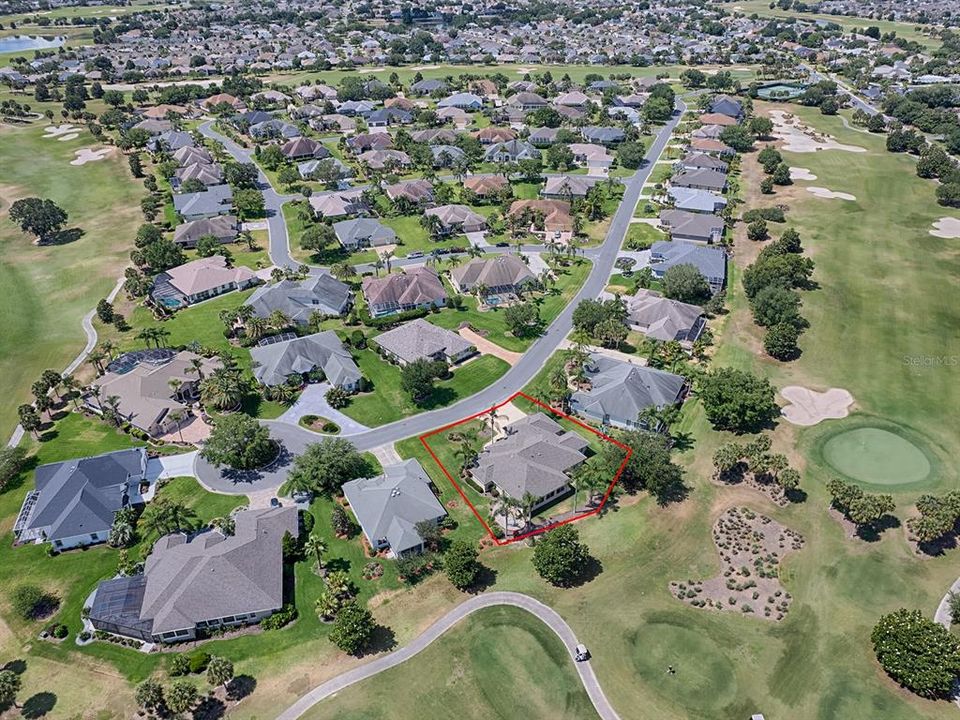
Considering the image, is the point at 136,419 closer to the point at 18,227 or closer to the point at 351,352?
the point at 351,352

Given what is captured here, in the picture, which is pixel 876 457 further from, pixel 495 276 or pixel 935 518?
pixel 495 276

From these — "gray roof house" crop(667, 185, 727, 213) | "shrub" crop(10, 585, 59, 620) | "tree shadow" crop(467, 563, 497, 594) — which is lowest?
"shrub" crop(10, 585, 59, 620)

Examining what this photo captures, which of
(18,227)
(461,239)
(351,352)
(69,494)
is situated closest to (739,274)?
(461,239)

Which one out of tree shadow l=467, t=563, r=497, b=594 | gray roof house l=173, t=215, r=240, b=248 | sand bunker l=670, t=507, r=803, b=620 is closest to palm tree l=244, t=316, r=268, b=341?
gray roof house l=173, t=215, r=240, b=248

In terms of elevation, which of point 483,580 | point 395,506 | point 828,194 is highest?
point 828,194

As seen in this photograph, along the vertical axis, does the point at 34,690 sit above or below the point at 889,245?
below

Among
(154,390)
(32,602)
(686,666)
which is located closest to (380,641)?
(686,666)

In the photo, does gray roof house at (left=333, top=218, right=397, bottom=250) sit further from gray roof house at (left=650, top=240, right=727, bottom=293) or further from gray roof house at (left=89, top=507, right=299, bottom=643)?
gray roof house at (left=89, top=507, right=299, bottom=643)
